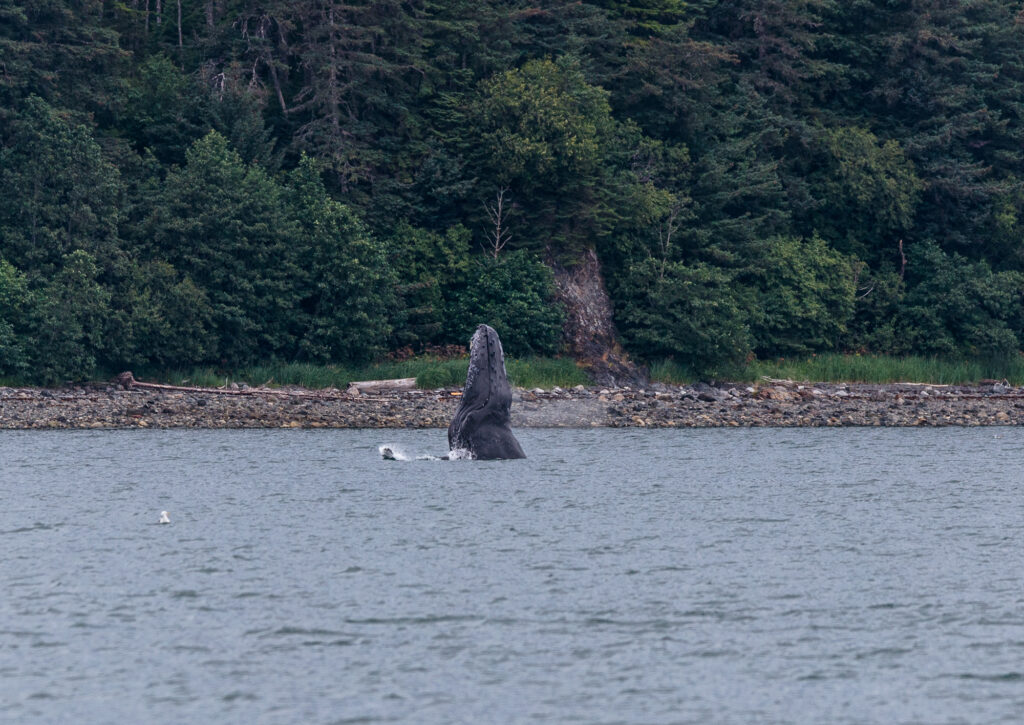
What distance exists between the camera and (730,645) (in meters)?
14.6

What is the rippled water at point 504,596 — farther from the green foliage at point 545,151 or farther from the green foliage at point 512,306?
the green foliage at point 545,151

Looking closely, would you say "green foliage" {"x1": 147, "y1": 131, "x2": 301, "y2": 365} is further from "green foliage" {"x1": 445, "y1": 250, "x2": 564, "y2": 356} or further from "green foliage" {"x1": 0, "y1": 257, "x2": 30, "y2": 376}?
"green foliage" {"x1": 445, "y1": 250, "x2": 564, "y2": 356}

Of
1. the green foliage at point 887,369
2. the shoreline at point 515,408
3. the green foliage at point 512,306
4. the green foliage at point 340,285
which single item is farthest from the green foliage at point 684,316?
the green foliage at point 340,285

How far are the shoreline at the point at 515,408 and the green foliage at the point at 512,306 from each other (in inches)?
153

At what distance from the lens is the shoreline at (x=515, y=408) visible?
147ft

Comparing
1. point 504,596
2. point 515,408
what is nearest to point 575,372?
point 515,408

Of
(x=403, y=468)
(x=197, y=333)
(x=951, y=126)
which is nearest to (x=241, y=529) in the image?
(x=403, y=468)

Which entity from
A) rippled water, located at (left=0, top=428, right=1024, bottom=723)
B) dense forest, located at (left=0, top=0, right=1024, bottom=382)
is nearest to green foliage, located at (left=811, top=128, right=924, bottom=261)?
dense forest, located at (left=0, top=0, right=1024, bottom=382)

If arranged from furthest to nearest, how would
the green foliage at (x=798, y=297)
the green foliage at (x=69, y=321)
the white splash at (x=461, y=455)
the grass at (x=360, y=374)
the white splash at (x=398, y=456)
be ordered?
the green foliage at (x=798, y=297) < the grass at (x=360, y=374) < the green foliage at (x=69, y=321) < the white splash at (x=398, y=456) < the white splash at (x=461, y=455)

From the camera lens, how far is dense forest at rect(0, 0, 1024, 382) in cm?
5312

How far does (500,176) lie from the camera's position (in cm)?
6103

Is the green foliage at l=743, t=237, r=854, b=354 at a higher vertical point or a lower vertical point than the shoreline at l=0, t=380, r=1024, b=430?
higher

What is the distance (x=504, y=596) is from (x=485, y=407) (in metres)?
14.2

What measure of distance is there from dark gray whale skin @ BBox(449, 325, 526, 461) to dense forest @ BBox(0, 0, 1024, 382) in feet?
74.9
